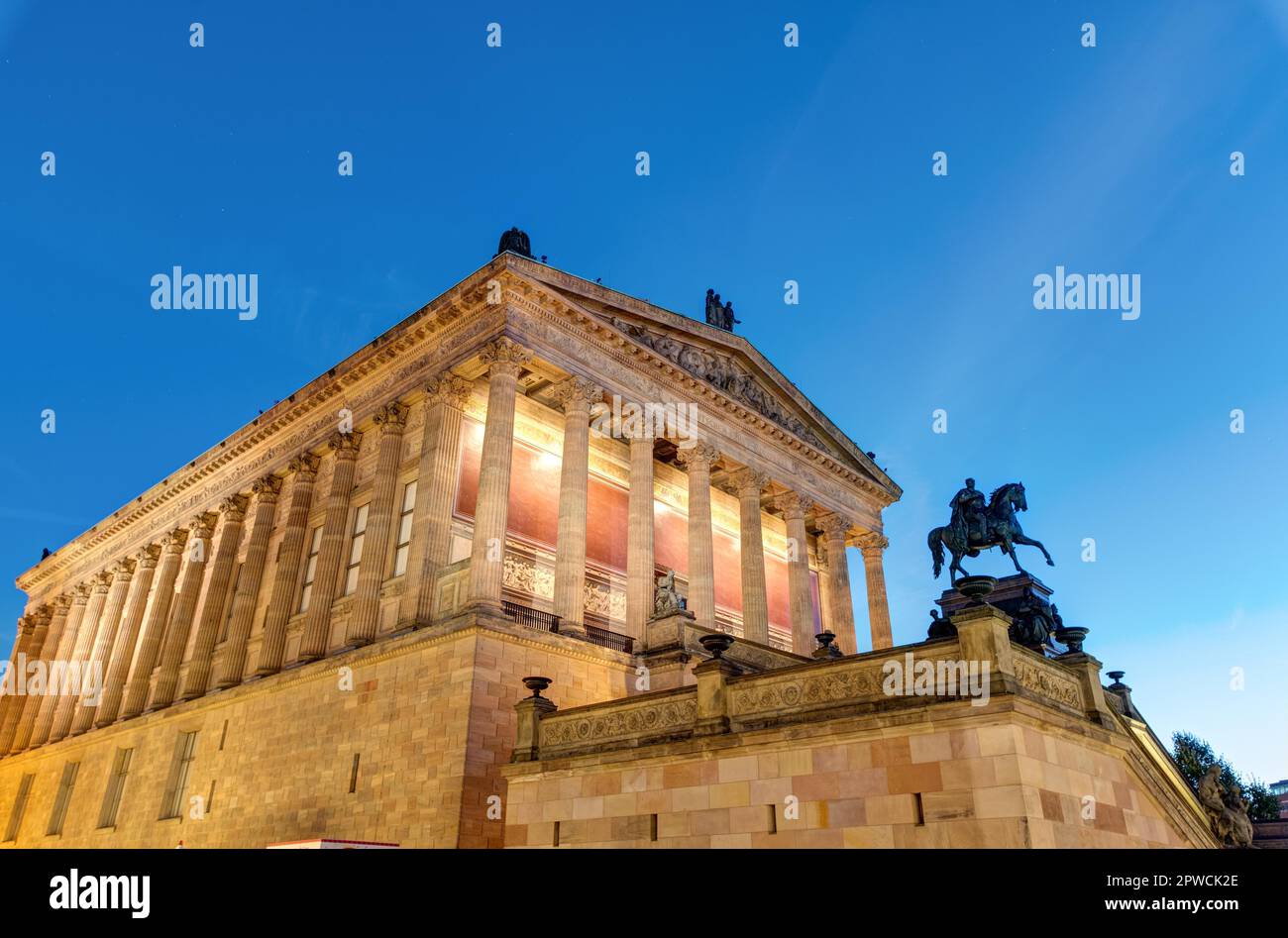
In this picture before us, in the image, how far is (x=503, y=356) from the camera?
91.3 ft

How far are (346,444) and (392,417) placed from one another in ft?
10.2

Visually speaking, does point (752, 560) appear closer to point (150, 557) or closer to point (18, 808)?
point (150, 557)

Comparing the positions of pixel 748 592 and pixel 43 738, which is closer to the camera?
pixel 748 592

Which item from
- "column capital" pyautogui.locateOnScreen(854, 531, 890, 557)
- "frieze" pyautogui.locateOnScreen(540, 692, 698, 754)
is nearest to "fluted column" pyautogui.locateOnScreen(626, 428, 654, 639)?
"frieze" pyautogui.locateOnScreen(540, 692, 698, 754)

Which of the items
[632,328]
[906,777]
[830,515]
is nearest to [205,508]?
[632,328]

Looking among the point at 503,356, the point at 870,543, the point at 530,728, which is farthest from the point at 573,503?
the point at 870,543

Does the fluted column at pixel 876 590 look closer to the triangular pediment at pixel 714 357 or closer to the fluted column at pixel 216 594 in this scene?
the triangular pediment at pixel 714 357

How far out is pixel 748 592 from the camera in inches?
1313

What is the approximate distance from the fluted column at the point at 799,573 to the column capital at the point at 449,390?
1506cm

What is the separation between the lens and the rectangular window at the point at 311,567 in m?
32.2

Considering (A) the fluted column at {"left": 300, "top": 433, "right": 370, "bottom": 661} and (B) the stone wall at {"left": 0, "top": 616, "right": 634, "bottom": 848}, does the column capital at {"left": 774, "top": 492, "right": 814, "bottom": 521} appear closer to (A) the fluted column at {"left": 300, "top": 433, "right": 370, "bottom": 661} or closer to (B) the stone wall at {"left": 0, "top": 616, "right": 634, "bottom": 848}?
(B) the stone wall at {"left": 0, "top": 616, "right": 634, "bottom": 848}

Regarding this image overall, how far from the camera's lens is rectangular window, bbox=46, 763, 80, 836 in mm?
38562
